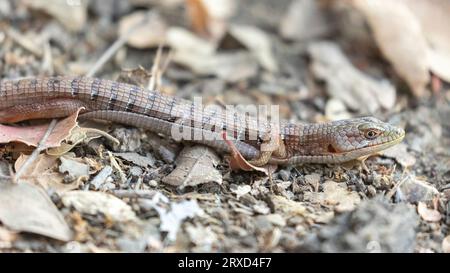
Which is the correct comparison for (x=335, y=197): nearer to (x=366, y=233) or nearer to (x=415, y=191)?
(x=415, y=191)

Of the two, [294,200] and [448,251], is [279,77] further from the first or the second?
[448,251]

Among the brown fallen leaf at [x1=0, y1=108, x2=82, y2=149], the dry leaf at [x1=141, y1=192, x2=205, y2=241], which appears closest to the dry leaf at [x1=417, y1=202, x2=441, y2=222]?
the dry leaf at [x1=141, y1=192, x2=205, y2=241]

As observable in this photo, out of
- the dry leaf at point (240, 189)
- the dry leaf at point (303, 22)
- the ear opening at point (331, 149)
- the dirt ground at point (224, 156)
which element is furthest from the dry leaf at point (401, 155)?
the dry leaf at point (303, 22)

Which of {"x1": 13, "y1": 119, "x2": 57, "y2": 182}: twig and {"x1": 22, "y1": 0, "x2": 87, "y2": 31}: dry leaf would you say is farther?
{"x1": 22, "y1": 0, "x2": 87, "y2": 31}: dry leaf

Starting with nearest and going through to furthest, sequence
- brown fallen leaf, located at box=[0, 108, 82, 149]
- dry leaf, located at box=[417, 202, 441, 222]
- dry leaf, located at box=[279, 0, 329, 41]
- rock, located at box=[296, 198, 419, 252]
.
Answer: rock, located at box=[296, 198, 419, 252]
dry leaf, located at box=[417, 202, 441, 222]
brown fallen leaf, located at box=[0, 108, 82, 149]
dry leaf, located at box=[279, 0, 329, 41]

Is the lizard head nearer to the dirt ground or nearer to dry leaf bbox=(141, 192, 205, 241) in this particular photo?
the dirt ground

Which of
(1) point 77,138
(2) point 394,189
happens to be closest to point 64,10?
(1) point 77,138
